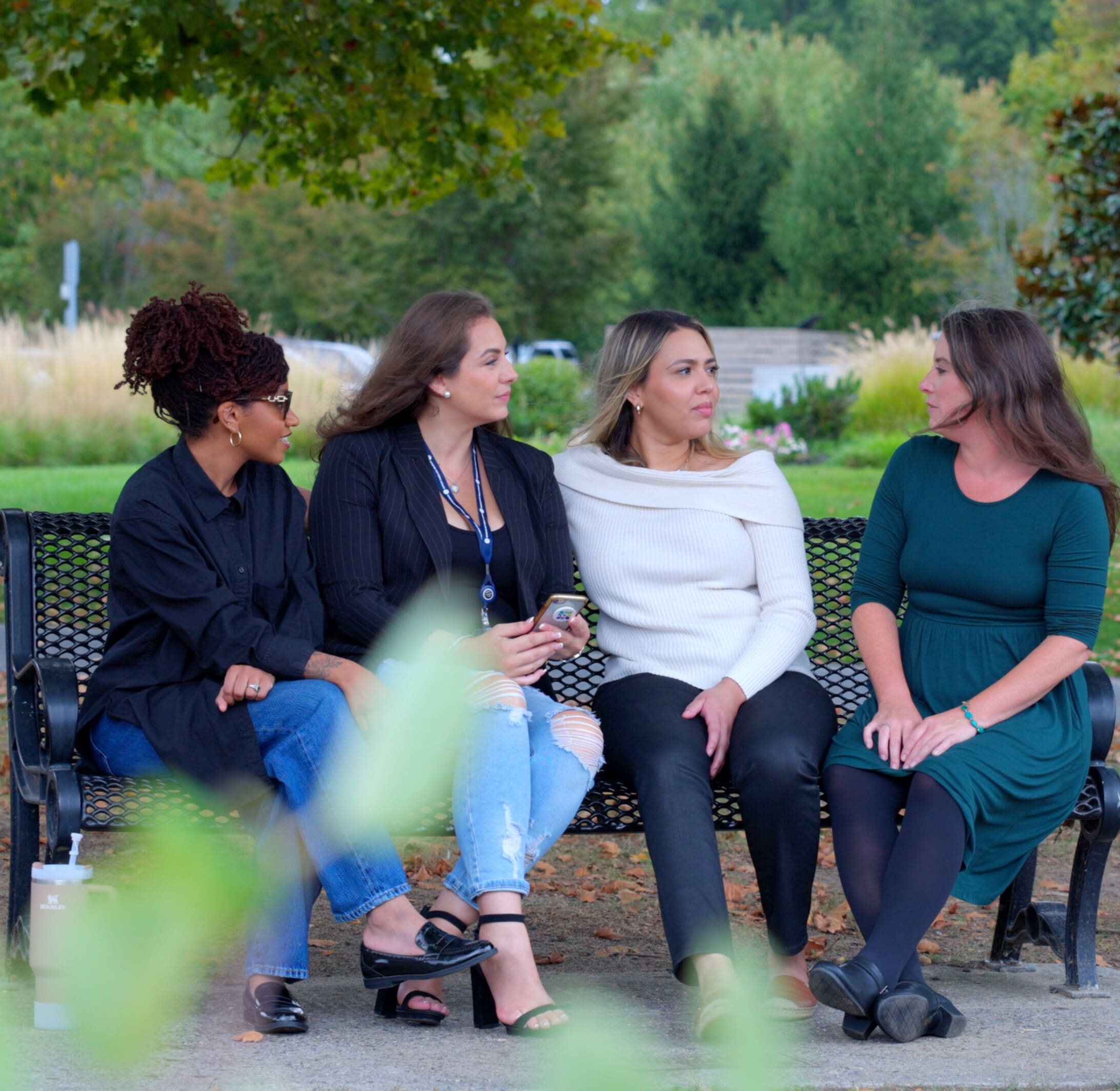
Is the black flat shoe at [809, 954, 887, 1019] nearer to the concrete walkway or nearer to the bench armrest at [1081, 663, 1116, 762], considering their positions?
the concrete walkway

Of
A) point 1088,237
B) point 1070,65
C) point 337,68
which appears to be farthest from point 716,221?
point 337,68

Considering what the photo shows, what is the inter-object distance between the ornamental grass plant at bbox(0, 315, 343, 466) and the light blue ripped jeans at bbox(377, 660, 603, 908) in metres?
9.61

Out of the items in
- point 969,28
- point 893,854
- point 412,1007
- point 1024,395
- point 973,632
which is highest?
point 969,28

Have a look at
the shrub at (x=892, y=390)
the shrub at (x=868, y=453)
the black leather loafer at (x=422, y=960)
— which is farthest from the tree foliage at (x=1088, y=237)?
the black leather loafer at (x=422, y=960)

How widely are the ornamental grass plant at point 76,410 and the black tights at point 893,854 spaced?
9.76 metres

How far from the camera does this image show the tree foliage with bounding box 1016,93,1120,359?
33.1ft

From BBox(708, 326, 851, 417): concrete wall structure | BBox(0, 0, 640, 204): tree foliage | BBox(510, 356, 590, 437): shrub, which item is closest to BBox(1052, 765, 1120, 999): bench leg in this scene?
BBox(0, 0, 640, 204): tree foliage

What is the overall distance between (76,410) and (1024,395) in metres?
11.3

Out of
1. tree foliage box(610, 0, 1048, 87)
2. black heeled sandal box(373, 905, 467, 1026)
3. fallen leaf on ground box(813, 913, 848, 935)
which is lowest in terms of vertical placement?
fallen leaf on ground box(813, 913, 848, 935)

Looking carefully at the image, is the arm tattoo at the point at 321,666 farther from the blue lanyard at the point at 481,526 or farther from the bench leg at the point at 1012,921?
the bench leg at the point at 1012,921

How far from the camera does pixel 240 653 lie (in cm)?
280

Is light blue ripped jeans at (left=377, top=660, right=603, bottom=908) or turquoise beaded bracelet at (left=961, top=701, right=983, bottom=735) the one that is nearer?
light blue ripped jeans at (left=377, top=660, right=603, bottom=908)

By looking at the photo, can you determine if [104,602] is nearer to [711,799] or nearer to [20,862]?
[20,862]

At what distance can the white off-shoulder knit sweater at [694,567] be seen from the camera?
3.22 metres
